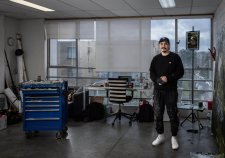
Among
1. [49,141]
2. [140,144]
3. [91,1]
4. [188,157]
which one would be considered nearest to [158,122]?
[140,144]

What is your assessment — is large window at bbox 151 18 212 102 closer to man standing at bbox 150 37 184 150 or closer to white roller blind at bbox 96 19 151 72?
white roller blind at bbox 96 19 151 72

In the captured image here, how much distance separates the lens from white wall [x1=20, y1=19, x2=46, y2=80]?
8.01 m

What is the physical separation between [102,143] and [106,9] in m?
3.07

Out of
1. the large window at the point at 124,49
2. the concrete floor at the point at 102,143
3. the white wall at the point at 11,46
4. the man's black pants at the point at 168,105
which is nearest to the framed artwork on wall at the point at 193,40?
the large window at the point at 124,49

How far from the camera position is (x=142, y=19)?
24.1ft

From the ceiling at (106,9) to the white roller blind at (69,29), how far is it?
263 mm

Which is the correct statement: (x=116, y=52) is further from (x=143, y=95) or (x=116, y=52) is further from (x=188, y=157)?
(x=188, y=157)

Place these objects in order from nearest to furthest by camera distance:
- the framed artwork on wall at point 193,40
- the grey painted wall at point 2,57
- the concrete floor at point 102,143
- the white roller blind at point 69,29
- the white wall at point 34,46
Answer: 1. the concrete floor at point 102,143
2. the framed artwork on wall at point 193,40
3. the grey painted wall at point 2,57
4. the white roller blind at point 69,29
5. the white wall at point 34,46

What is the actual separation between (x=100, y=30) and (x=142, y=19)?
1.12 meters

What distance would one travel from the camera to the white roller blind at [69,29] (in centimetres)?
770

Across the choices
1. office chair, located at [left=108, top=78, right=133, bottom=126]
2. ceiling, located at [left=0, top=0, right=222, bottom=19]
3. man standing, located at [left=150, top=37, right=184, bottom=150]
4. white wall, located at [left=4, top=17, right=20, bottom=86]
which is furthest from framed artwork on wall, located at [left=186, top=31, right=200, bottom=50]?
white wall, located at [left=4, top=17, right=20, bottom=86]

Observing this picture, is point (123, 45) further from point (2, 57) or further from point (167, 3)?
point (2, 57)

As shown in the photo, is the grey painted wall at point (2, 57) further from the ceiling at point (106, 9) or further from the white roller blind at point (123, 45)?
the white roller blind at point (123, 45)

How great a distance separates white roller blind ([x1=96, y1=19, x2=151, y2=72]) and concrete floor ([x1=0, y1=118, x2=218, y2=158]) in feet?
6.13
